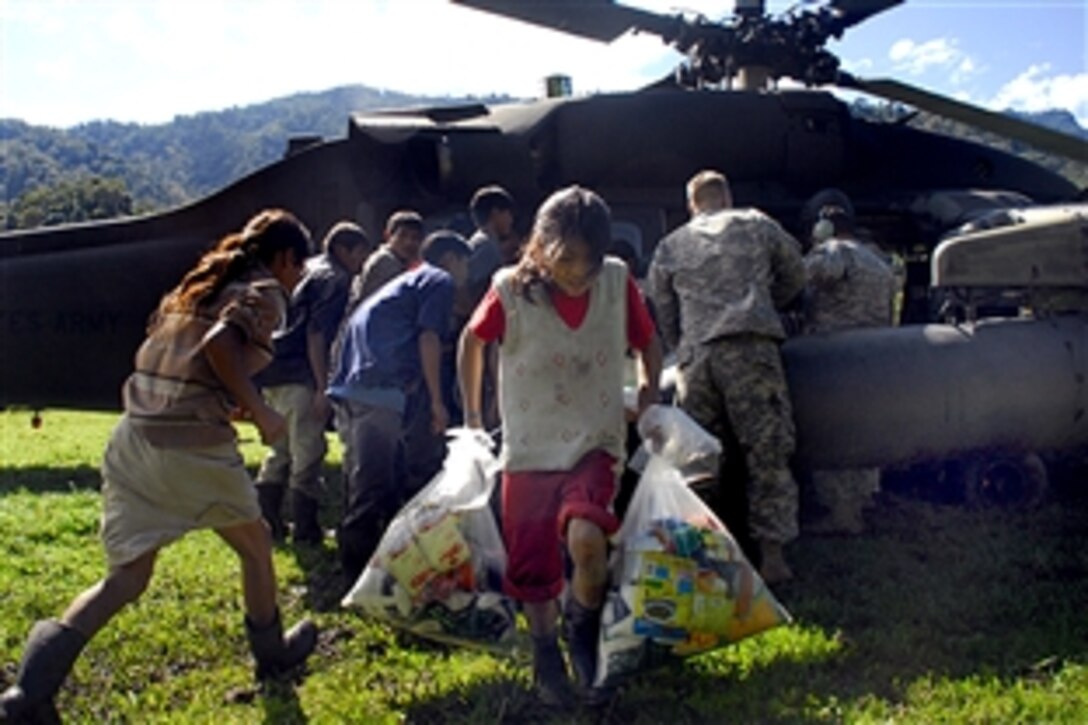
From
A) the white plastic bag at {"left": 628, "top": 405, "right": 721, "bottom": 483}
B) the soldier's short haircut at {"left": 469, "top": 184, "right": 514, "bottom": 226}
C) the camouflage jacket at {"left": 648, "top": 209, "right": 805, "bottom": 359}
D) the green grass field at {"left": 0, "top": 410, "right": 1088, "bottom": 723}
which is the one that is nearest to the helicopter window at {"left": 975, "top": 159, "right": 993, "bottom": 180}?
the green grass field at {"left": 0, "top": 410, "right": 1088, "bottom": 723}

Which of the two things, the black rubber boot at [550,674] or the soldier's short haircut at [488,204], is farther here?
the soldier's short haircut at [488,204]

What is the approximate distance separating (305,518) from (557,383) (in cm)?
266

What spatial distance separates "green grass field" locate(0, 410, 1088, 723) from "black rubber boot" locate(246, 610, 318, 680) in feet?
0.30

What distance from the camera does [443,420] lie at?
4.91 metres

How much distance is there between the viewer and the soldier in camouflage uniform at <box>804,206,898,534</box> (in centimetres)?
588

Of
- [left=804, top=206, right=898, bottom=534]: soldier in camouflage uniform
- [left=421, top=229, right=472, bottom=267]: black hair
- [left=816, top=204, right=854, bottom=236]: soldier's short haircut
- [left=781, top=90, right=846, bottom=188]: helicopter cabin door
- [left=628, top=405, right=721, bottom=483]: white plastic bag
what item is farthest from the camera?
[left=781, top=90, right=846, bottom=188]: helicopter cabin door

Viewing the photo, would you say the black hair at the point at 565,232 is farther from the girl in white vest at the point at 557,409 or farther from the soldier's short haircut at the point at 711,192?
the soldier's short haircut at the point at 711,192

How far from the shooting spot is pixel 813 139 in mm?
8359

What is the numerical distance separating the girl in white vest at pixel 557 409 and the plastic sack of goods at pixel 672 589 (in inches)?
4.2

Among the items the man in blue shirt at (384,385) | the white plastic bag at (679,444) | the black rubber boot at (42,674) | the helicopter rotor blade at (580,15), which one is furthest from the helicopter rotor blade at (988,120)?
the black rubber boot at (42,674)

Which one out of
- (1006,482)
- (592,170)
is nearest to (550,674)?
(1006,482)

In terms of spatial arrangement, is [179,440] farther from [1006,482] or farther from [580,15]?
[580,15]

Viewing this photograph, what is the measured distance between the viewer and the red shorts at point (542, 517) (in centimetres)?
376

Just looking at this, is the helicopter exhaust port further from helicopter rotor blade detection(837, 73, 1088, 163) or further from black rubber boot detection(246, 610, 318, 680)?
black rubber boot detection(246, 610, 318, 680)
